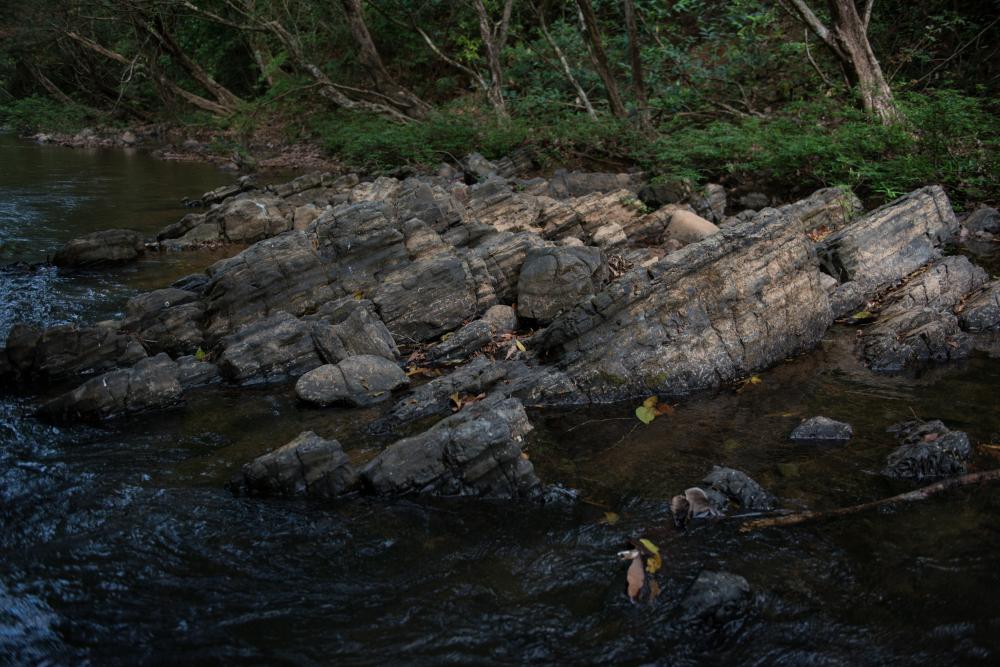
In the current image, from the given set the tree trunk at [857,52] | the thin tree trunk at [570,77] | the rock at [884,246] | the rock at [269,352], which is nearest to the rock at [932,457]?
the rock at [884,246]

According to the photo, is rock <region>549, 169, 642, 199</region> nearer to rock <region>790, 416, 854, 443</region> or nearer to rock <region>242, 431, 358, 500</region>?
rock <region>790, 416, 854, 443</region>

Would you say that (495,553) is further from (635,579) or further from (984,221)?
(984,221)

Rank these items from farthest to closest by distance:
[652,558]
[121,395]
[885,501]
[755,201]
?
[755,201], [121,395], [885,501], [652,558]

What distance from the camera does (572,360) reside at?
6812 millimetres

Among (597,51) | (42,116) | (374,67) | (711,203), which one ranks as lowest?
(42,116)

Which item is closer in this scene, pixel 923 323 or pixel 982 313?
pixel 923 323

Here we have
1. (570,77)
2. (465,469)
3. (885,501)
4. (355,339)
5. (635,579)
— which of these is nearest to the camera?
(635,579)

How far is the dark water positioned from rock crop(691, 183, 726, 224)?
560 cm

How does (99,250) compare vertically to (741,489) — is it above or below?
below

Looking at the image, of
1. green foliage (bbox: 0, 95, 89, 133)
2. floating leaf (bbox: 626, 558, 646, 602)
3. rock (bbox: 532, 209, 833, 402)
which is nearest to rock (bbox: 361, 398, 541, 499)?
floating leaf (bbox: 626, 558, 646, 602)

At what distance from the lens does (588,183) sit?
1331 centimetres

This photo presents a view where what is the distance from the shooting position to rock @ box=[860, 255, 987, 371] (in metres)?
7.14

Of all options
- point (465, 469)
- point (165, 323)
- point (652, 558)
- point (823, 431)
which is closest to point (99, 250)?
point (165, 323)

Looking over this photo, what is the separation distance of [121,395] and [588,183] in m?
8.98
